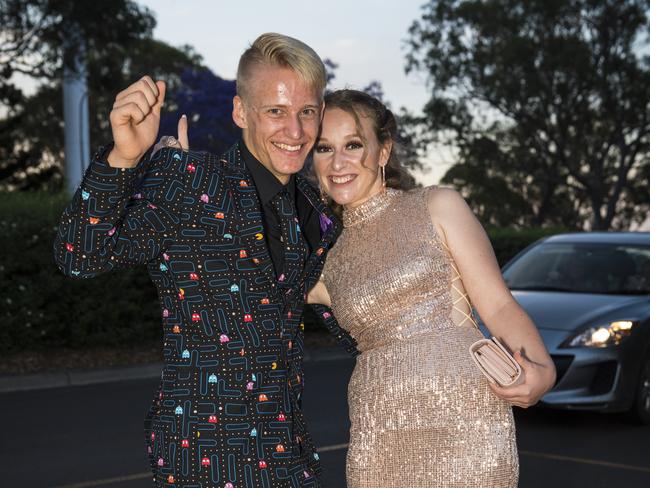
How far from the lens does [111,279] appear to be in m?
12.7

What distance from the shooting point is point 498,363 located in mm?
2842

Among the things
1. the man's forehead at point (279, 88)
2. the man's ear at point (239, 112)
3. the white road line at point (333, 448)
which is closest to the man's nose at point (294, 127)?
the man's forehead at point (279, 88)

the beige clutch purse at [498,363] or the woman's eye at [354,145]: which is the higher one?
the woman's eye at [354,145]

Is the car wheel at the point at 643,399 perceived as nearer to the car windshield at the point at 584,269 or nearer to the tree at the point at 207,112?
the car windshield at the point at 584,269

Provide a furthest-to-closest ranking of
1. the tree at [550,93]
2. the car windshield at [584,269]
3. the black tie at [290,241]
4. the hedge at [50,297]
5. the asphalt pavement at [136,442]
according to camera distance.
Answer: the tree at [550,93] < the hedge at [50,297] < the car windshield at [584,269] < the asphalt pavement at [136,442] < the black tie at [290,241]

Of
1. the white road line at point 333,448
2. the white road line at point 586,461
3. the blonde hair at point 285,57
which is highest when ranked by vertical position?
the blonde hair at point 285,57

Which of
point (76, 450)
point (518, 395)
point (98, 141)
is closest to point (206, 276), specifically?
point (518, 395)

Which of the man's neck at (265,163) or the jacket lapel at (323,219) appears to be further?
the jacket lapel at (323,219)

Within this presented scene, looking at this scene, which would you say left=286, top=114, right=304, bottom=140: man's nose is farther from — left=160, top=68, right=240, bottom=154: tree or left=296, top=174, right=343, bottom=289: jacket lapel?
left=160, top=68, right=240, bottom=154: tree

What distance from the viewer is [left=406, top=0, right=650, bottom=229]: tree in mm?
36562

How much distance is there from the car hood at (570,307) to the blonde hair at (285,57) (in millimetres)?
6223

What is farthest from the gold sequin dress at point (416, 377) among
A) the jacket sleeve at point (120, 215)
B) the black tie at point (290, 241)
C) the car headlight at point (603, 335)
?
the car headlight at point (603, 335)

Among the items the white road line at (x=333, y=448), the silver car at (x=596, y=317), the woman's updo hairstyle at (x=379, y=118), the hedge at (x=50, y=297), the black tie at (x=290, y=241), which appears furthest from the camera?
the hedge at (x=50, y=297)

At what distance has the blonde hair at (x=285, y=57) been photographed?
2836 mm
